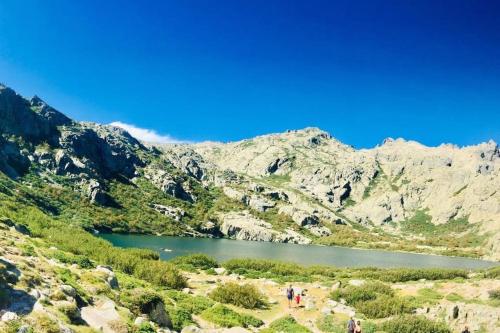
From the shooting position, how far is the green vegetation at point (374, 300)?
33.8 metres

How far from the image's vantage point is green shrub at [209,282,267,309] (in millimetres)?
34781

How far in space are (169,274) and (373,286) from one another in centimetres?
2007

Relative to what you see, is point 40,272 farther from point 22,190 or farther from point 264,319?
point 22,190

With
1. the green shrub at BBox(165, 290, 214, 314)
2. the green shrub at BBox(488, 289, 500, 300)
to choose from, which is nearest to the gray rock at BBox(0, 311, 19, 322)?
the green shrub at BBox(165, 290, 214, 314)

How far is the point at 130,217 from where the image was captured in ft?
641

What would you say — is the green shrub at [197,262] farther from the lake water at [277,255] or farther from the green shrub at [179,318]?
the green shrub at [179,318]

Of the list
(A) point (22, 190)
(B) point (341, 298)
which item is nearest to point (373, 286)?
(B) point (341, 298)

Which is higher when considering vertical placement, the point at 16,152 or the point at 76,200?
Answer: the point at 16,152

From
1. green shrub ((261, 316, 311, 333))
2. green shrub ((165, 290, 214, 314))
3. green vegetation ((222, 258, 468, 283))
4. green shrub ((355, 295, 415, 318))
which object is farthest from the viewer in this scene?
green vegetation ((222, 258, 468, 283))

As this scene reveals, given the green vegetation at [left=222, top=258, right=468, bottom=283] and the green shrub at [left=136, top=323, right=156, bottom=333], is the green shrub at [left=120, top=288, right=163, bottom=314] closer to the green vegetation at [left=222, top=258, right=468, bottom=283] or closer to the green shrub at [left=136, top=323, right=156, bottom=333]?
the green shrub at [left=136, top=323, right=156, bottom=333]

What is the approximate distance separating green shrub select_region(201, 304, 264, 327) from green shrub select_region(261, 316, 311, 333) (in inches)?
45.0

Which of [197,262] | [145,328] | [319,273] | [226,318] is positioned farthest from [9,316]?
[319,273]

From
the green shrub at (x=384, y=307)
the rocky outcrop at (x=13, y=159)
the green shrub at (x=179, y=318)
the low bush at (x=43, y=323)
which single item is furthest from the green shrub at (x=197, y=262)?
the rocky outcrop at (x=13, y=159)

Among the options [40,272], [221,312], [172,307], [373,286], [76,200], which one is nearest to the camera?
[40,272]
